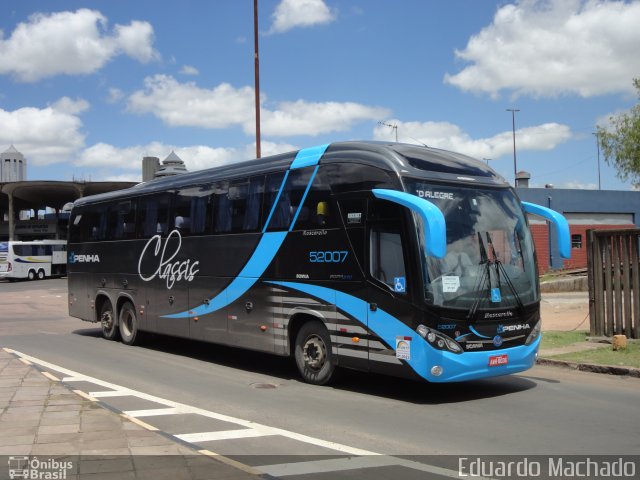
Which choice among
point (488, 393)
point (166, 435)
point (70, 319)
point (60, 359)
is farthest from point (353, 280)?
point (70, 319)

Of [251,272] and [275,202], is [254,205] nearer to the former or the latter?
[275,202]

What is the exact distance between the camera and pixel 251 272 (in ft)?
36.8

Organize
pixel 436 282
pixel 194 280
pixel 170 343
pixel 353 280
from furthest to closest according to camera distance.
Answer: pixel 170 343 → pixel 194 280 → pixel 353 280 → pixel 436 282

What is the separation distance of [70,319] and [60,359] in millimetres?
10618

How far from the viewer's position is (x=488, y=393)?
934 cm

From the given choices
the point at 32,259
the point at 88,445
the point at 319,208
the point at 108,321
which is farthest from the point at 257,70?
the point at 32,259

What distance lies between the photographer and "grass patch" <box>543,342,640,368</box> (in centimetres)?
1123

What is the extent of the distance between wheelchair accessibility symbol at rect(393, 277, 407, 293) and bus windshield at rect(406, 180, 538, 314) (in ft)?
1.16

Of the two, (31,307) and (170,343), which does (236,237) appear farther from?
(31,307)

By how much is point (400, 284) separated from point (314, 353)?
2342 mm

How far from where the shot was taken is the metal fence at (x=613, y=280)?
1294 cm

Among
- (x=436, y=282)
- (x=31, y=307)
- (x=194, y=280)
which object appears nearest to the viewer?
(x=436, y=282)

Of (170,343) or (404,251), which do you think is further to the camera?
(170,343)

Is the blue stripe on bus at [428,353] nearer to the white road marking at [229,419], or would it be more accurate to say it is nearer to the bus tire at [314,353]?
the bus tire at [314,353]
